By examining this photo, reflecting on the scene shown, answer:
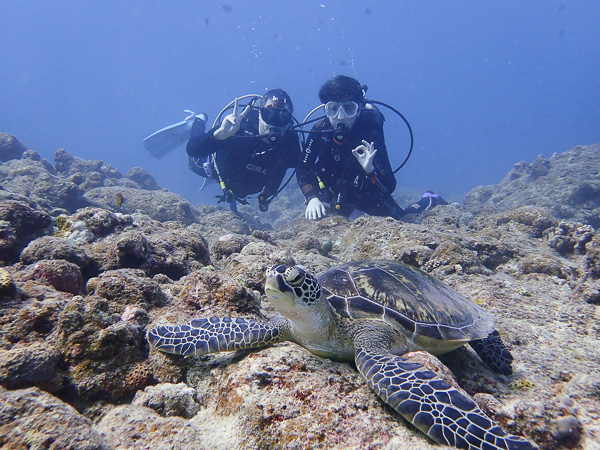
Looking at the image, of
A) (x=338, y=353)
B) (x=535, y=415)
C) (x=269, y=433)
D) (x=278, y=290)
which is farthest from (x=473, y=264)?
(x=269, y=433)

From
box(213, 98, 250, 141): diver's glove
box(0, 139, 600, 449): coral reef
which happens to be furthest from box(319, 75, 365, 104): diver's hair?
box(0, 139, 600, 449): coral reef

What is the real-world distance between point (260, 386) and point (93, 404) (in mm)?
958

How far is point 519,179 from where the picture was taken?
14555 mm

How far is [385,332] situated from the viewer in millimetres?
2357

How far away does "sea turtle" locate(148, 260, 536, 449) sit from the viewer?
1.50 meters

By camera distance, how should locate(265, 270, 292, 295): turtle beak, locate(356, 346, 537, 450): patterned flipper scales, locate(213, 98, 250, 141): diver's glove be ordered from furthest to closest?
1. locate(213, 98, 250, 141): diver's glove
2. locate(265, 270, 292, 295): turtle beak
3. locate(356, 346, 537, 450): patterned flipper scales

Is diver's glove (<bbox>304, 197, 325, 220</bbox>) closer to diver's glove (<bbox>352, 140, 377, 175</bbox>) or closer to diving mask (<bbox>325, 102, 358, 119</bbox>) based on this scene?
diver's glove (<bbox>352, 140, 377, 175</bbox>)

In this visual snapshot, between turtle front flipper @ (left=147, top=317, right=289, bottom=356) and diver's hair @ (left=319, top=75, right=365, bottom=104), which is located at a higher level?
diver's hair @ (left=319, top=75, right=365, bottom=104)

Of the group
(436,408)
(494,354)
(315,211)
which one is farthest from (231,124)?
(436,408)


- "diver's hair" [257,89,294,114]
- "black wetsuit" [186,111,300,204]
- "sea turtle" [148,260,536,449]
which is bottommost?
"sea turtle" [148,260,536,449]

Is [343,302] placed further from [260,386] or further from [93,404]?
[93,404]

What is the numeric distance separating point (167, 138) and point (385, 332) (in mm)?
16712

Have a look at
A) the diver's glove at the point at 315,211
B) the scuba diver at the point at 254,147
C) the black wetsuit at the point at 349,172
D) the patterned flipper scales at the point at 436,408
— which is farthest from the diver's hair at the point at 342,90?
the patterned flipper scales at the point at 436,408

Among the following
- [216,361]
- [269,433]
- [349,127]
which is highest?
[349,127]
